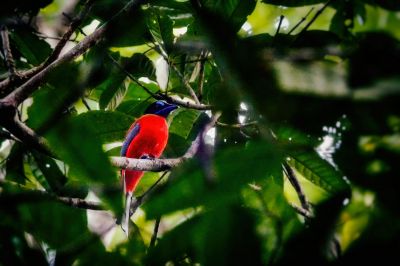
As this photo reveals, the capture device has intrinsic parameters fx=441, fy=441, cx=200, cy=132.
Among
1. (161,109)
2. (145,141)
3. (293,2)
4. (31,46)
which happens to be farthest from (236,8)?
(161,109)

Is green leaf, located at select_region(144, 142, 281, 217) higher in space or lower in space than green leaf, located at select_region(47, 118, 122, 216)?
lower

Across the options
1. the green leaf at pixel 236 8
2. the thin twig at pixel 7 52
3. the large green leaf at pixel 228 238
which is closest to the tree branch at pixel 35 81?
the thin twig at pixel 7 52

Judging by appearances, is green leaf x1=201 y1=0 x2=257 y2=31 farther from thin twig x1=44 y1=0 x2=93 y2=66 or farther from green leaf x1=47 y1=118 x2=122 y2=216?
green leaf x1=47 y1=118 x2=122 y2=216

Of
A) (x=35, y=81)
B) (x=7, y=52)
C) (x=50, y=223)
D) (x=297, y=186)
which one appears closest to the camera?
(x=50, y=223)

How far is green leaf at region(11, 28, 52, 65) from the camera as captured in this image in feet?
9.44

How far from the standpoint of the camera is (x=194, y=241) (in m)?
0.83

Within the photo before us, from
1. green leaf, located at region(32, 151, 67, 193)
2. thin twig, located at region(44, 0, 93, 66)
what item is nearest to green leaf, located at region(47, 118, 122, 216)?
thin twig, located at region(44, 0, 93, 66)

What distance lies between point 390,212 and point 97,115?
2.17m

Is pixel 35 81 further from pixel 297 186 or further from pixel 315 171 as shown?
pixel 297 186

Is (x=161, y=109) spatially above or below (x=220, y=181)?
below

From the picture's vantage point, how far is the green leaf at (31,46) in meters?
2.88

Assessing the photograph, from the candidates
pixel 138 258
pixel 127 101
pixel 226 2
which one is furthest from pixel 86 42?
pixel 138 258

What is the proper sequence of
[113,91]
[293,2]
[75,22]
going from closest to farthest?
[75,22], [293,2], [113,91]

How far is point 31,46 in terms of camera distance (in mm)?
2920
